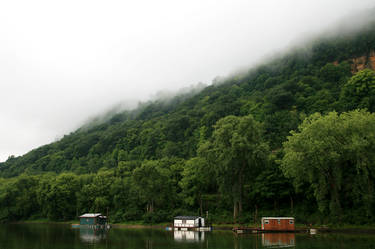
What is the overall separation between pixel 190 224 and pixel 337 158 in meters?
29.9

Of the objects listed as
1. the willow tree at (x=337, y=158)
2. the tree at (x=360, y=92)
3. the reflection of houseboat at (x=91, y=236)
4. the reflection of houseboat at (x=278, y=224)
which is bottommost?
the reflection of houseboat at (x=91, y=236)

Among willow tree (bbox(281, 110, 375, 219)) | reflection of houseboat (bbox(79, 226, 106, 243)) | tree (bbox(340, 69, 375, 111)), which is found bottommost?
reflection of houseboat (bbox(79, 226, 106, 243))

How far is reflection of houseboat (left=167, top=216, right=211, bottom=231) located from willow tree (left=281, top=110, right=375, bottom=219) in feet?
66.3

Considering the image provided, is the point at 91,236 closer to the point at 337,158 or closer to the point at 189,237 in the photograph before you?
the point at 189,237

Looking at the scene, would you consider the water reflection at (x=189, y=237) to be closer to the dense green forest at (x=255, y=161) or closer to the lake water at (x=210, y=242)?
the lake water at (x=210, y=242)

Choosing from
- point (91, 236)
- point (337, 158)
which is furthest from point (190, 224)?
point (337, 158)

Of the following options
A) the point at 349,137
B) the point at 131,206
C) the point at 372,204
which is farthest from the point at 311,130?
the point at 131,206

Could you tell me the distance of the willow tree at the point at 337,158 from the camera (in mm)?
50000

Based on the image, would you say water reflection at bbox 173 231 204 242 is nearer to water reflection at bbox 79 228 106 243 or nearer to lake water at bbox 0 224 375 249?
lake water at bbox 0 224 375 249

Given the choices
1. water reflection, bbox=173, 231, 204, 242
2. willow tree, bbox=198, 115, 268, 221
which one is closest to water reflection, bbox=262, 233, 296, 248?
water reflection, bbox=173, 231, 204, 242

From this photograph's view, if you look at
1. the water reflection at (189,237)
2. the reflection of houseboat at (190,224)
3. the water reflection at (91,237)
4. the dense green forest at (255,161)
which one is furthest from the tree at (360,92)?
the water reflection at (91,237)

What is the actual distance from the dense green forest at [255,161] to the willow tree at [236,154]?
208 mm

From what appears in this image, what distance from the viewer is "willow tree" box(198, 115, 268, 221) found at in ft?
206

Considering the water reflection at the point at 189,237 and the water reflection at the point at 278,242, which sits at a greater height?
the water reflection at the point at 278,242
